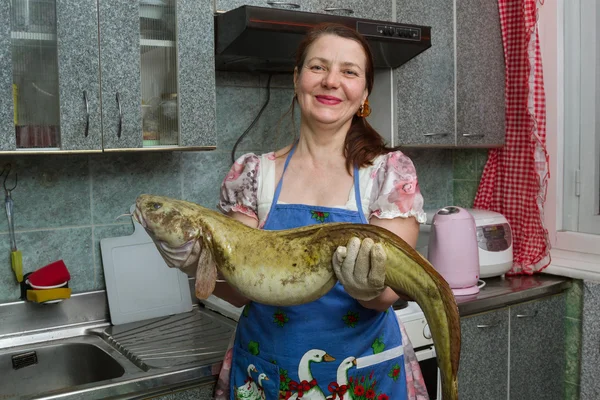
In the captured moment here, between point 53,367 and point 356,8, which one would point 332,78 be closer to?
point 356,8

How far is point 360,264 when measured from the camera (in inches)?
44.8

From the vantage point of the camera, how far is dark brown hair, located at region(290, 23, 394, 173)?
149 cm

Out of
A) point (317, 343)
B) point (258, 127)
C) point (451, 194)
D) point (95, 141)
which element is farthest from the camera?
point (451, 194)

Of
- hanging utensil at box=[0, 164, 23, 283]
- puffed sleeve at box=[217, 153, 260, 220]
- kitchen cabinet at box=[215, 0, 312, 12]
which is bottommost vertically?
hanging utensil at box=[0, 164, 23, 283]

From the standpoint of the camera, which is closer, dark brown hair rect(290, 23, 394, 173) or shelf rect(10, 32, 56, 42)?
dark brown hair rect(290, 23, 394, 173)

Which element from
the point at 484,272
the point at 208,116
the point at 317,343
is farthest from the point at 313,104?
the point at 484,272

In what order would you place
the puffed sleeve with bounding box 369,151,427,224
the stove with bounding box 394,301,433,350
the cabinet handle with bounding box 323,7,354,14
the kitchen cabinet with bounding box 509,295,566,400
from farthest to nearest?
the kitchen cabinet with bounding box 509,295,566,400, the cabinet handle with bounding box 323,7,354,14, the stove with bounding box 394,301,433,350, the puffed sleeve with bounding box 369,151,427,224

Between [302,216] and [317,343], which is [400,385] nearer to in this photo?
[317,343]

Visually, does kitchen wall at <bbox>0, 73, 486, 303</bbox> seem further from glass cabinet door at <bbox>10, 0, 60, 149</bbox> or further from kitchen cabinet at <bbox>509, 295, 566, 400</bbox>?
kitchen cabinet at <bbox>509, 295, 566, 400</bbox>

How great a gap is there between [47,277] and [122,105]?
606 mm

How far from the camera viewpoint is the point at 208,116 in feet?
6.75

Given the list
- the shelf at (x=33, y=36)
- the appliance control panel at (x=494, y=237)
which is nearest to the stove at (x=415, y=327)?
the appliance control panel at (x=494, y=237)

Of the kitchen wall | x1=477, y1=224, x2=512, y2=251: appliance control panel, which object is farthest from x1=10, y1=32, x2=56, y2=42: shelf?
x1=477, y1=224, x2=512, y2=251: appliance control panel

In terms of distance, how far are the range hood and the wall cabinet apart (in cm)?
101
